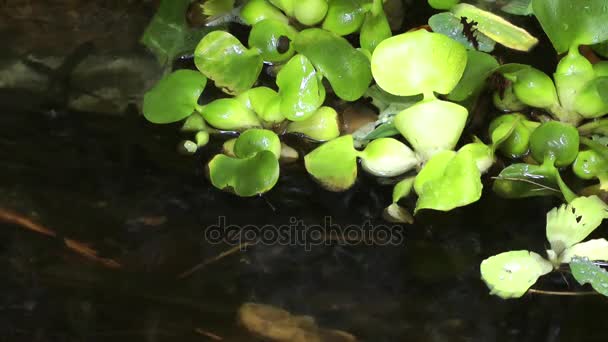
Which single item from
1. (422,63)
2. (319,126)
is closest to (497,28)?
(422,63)

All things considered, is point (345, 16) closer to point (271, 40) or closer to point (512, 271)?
point (271, 40)

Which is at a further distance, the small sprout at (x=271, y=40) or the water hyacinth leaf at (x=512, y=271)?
the small sprout at (x=271, y=40)

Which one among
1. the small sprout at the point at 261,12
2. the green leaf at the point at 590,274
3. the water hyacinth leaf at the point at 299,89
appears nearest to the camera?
the green leaf at the point at 590,274

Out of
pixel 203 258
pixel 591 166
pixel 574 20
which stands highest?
pixel 574 20

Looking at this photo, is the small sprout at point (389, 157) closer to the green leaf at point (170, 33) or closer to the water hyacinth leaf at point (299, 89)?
the water hyacinth leaf at point (299, 89)

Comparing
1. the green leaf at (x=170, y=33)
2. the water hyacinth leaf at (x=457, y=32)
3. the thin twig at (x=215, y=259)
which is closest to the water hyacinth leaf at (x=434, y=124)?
the water hyacinth leaf at (x=457, y=32)

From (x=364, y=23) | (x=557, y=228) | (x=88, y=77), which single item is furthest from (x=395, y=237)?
(x=88, y=77)

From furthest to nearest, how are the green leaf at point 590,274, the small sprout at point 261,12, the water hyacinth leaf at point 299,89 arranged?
the small sprout at point 261,12, the water hyacinth leaf at point 299,89, the green leaf at point 590,274
